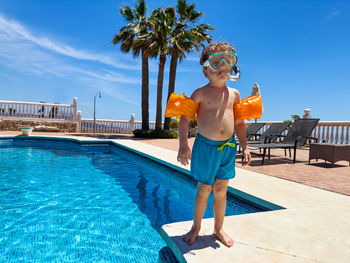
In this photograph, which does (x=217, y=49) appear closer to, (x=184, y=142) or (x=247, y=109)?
(x=247, y=109)

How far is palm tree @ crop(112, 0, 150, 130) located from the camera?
15352mm

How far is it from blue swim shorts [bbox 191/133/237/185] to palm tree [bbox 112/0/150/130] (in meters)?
14.2

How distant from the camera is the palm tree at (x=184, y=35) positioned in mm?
14562

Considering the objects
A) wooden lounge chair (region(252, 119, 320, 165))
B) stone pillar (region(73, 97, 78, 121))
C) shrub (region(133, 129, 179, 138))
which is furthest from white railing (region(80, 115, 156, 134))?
wooden lounge chair (region(252, 119, 320, 165))

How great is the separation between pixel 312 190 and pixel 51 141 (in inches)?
480

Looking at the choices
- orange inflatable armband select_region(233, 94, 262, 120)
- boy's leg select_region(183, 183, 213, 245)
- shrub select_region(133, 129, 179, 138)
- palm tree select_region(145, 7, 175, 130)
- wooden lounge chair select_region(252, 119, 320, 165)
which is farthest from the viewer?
shrub select_region(133, 129, 179, 138)

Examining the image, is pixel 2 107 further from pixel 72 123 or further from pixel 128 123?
pixel 128 123

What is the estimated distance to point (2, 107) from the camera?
16969 mm

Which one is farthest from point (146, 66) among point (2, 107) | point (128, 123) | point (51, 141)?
point (2, 107)

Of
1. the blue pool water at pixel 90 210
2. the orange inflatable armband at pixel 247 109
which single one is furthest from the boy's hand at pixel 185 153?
the blue pool water at pixel 90 210

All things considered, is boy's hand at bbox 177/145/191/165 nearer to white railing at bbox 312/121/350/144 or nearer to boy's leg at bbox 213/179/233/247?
boy's leg at bbox 213/179/233/247

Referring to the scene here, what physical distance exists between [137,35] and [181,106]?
15880 millimetres

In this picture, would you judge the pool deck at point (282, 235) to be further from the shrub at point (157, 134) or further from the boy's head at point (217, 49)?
the shrub at point (157, 134)

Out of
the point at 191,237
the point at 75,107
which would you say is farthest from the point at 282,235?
the point at 75,107
